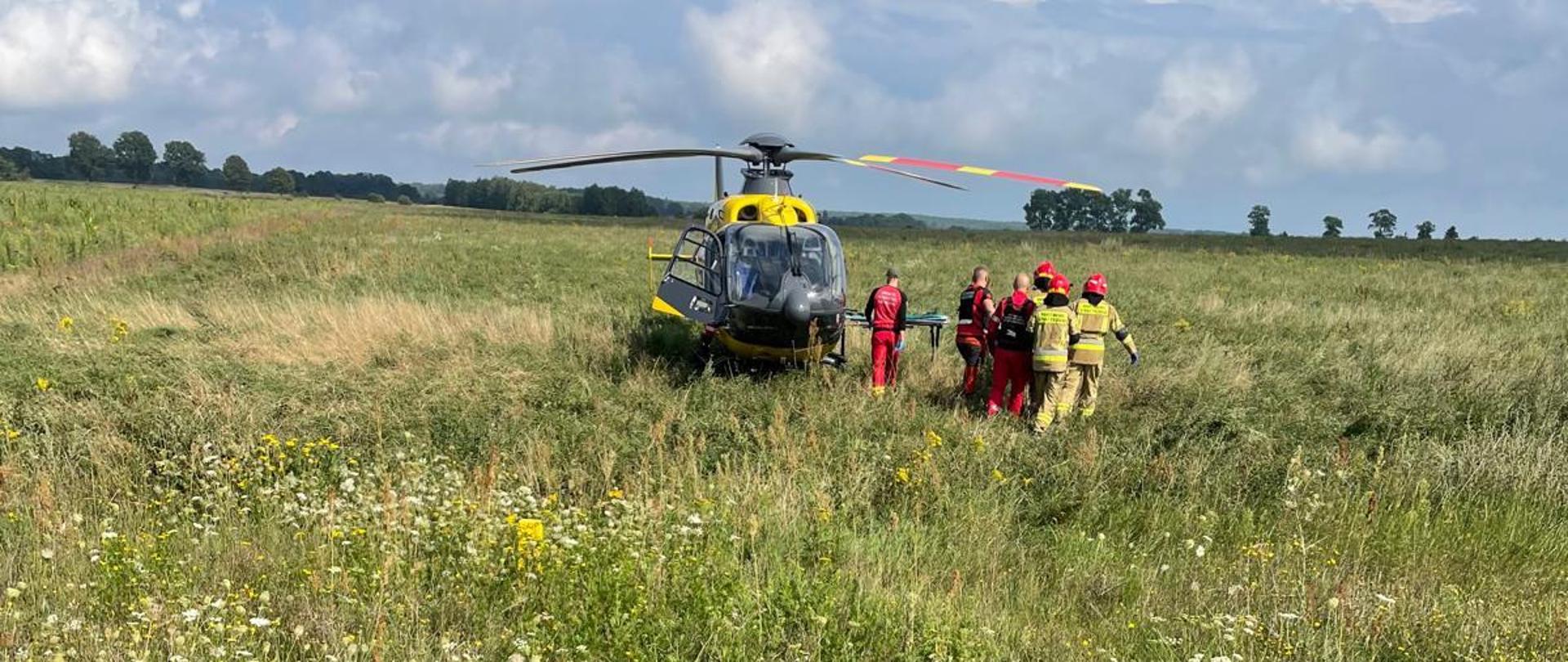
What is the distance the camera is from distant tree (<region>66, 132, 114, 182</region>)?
107 metres

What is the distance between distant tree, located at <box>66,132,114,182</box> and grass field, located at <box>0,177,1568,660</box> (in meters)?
118

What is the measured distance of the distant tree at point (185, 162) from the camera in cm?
11244

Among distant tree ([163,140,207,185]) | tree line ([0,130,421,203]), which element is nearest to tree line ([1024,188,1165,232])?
tree line ([0,130,421,203])

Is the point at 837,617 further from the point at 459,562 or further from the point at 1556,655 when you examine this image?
the point at 1556,655

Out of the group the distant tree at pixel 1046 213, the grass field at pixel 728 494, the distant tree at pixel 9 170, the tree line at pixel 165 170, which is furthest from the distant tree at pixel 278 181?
the grass field at pixel 728 494

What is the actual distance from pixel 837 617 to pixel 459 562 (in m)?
1.78

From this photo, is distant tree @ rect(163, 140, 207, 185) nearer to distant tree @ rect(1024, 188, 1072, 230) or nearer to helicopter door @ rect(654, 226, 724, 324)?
distant tree @ rect(1024, 188, 1072, 230)

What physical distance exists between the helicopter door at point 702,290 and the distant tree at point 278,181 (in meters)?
110

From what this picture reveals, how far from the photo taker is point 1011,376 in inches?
→ 335

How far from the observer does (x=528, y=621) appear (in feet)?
12.1

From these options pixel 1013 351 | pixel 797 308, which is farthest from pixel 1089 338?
pixel 797 308

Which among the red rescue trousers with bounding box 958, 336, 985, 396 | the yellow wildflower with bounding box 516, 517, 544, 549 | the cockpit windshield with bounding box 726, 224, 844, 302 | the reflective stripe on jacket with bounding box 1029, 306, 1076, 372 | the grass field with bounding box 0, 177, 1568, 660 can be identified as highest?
the cockpit windshield with bounding box 726, 224, 844, 302

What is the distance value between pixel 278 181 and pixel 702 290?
11466cm

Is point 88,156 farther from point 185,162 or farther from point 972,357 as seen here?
point 972,357
